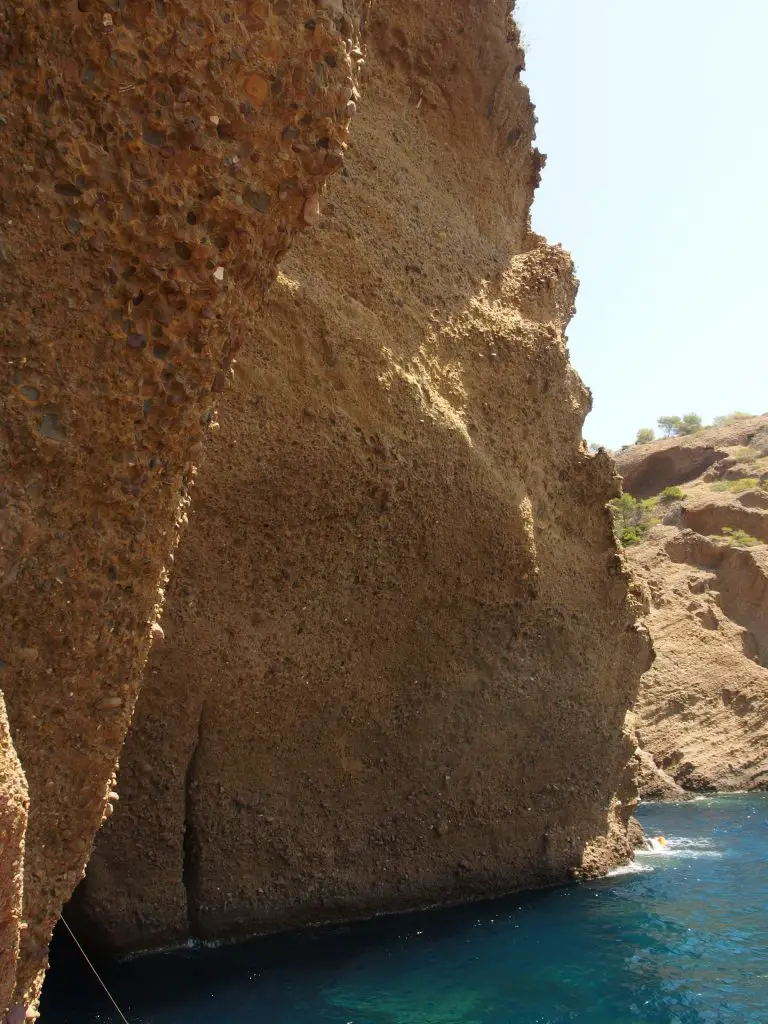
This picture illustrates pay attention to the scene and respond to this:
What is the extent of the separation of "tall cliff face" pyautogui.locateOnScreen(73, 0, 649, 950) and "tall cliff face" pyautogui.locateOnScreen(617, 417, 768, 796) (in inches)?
240

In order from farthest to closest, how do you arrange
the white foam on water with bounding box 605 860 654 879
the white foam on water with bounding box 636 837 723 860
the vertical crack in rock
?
1. the white foam on water with bounding box 636 837 723 860
2. the white foam on water with bounding box 605 860 654 879
3. the vertical crack in rock

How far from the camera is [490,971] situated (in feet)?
24.2

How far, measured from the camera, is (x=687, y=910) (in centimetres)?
898

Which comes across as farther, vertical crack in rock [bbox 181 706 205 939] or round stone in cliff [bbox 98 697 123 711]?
vertical crack in rock [bbox 181 706 205 939]

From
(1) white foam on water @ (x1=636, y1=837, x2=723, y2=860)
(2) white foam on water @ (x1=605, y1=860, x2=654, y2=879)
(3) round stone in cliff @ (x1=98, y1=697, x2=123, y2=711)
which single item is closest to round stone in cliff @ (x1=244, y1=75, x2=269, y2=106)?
(3) round stone in cliff @ (x1=98, y1=697, x2=123, y2=711)

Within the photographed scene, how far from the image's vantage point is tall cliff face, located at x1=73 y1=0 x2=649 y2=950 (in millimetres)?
7391

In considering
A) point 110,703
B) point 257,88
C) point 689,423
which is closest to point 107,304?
point 257,88

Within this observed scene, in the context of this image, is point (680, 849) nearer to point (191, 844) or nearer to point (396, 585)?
point (396, 585)

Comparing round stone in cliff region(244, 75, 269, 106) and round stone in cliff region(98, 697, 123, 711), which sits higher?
round stone in cliff region(244, 75, 269, 106)

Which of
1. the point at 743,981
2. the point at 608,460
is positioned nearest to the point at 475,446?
the point at 608,460

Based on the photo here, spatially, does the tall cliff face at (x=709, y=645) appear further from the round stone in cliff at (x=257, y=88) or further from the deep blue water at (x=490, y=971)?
the round stone in cliff at (x=257, y=88)

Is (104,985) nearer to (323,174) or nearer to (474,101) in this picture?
(323,174)

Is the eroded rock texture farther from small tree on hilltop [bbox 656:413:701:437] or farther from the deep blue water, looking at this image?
small tree on hilltop [bbox 656:413:701:437]

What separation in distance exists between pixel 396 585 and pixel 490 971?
300cm
